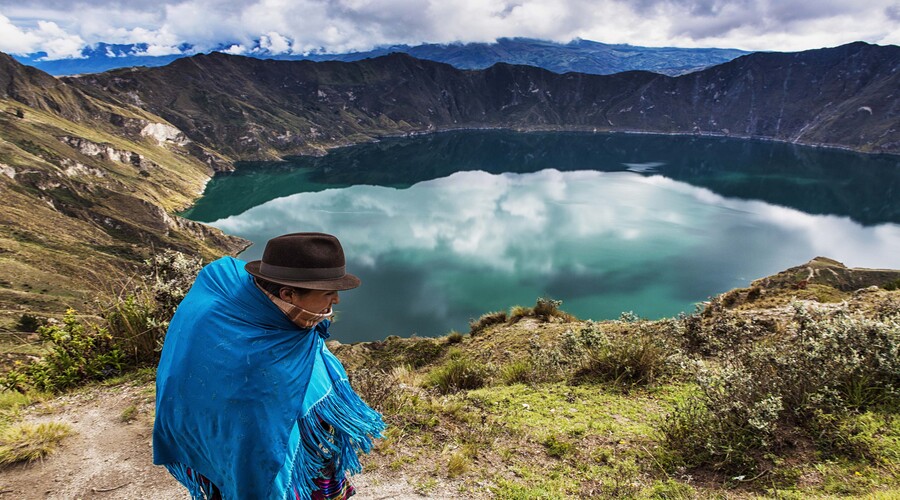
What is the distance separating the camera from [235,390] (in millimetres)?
1916

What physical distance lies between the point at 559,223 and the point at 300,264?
62455mm

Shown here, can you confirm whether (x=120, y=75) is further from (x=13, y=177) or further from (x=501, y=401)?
(x=501, y=401)

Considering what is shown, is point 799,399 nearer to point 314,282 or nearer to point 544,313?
point 314,282

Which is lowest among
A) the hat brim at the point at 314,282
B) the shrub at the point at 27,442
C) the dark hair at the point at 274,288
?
the shrub at the point at 27,442

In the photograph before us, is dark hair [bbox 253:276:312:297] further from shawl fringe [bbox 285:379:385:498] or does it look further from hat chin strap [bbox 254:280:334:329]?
shawl fringe [bbox 285:379:385:498]

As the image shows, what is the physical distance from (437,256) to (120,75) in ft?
492

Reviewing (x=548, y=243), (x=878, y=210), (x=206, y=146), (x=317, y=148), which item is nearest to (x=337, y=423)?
(x=548, y=243)

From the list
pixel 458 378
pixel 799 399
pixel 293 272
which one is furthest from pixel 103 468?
pixel 799 399

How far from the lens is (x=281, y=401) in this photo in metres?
2.04

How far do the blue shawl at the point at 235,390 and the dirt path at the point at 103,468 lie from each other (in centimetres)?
174

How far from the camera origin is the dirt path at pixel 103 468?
3.50m

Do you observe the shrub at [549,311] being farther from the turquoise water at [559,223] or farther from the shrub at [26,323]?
the shrub at [26,323]

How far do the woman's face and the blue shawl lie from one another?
90mm

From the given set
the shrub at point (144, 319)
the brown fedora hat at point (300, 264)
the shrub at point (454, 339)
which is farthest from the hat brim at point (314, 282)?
the shrub at point (454, 339)
